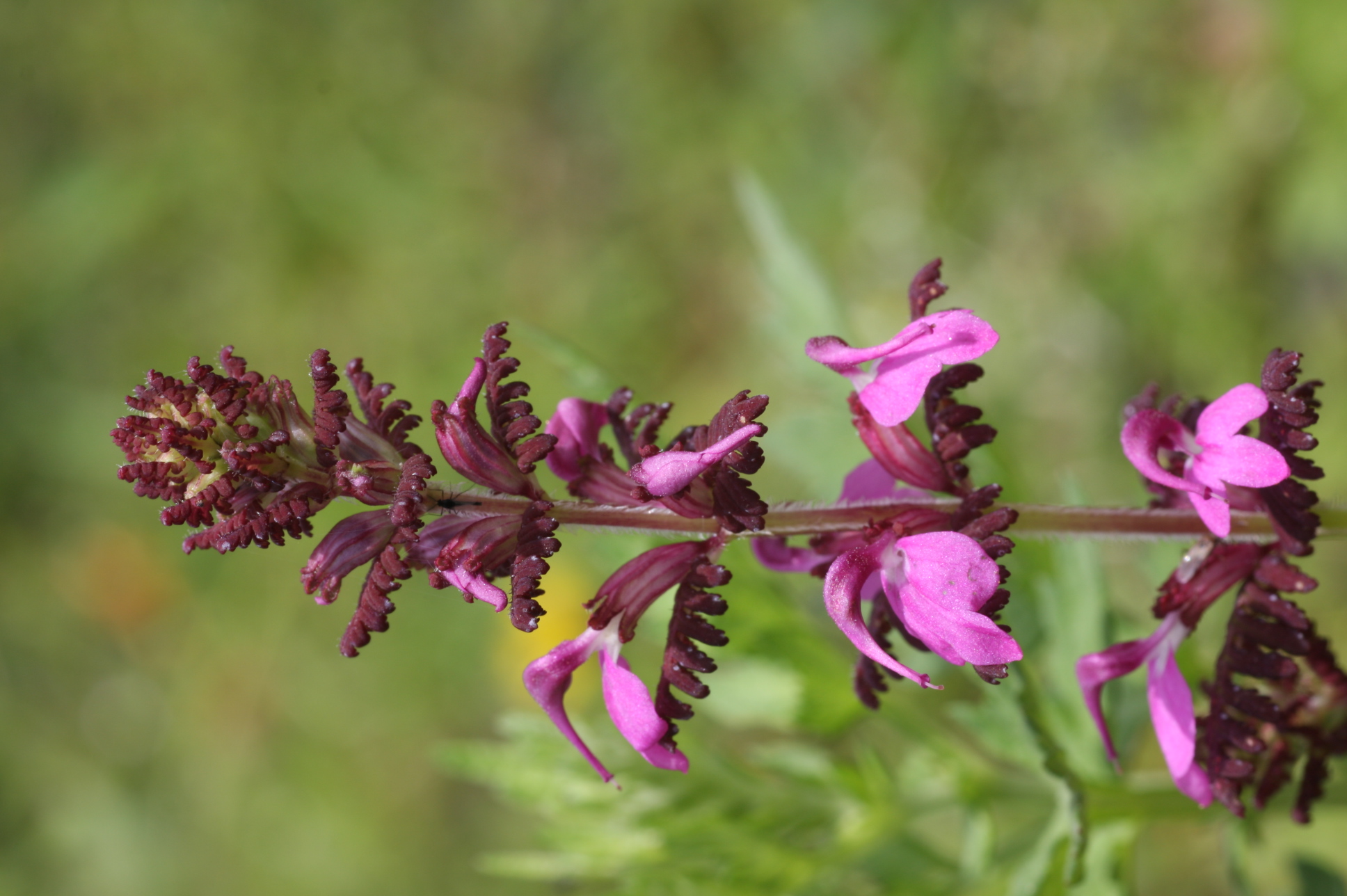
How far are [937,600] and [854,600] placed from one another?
0.54 feet

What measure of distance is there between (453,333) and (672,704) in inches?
265

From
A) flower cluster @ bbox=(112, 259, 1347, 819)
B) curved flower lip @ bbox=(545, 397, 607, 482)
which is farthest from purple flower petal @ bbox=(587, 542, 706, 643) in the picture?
curved flower lip @ bbox=(545, 397, 607, 482)

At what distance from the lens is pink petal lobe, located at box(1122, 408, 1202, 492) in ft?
7.44

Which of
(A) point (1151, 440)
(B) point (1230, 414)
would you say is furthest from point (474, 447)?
(B) point (1230, 414)

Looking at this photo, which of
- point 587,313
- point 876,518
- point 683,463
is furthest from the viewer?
point 587,313

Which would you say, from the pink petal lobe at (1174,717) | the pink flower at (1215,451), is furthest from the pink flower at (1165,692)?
the pink flower at (1215,451)

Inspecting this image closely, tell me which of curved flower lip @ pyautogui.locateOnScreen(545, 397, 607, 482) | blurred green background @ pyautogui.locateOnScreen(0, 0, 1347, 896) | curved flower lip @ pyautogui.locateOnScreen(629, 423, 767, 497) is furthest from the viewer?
blurred green background @ pyautogui.locateOnScreen(0, 0, 1347, 896)

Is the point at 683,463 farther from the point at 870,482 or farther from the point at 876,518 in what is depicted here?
the point at 870,482

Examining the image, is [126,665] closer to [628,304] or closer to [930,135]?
[628,304]

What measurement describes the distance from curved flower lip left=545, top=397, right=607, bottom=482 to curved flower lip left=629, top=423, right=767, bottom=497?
0.28 metres

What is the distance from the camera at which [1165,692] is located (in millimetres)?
2445

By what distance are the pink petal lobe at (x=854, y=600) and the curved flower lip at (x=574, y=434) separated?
63cm

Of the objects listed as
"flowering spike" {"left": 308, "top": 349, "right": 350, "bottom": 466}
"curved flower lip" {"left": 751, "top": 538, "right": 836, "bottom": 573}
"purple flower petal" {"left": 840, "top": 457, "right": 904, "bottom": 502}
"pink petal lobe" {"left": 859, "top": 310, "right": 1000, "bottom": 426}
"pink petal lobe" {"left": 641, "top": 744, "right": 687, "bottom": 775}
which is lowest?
"pink petal lobe" {"left": 641, "top": 744, "right": 687, "bottom": 775}

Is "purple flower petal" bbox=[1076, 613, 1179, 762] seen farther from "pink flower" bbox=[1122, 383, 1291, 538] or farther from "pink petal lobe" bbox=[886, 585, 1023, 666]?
"pink petal lobe" bbox=[886, 585, 1023, 666]
